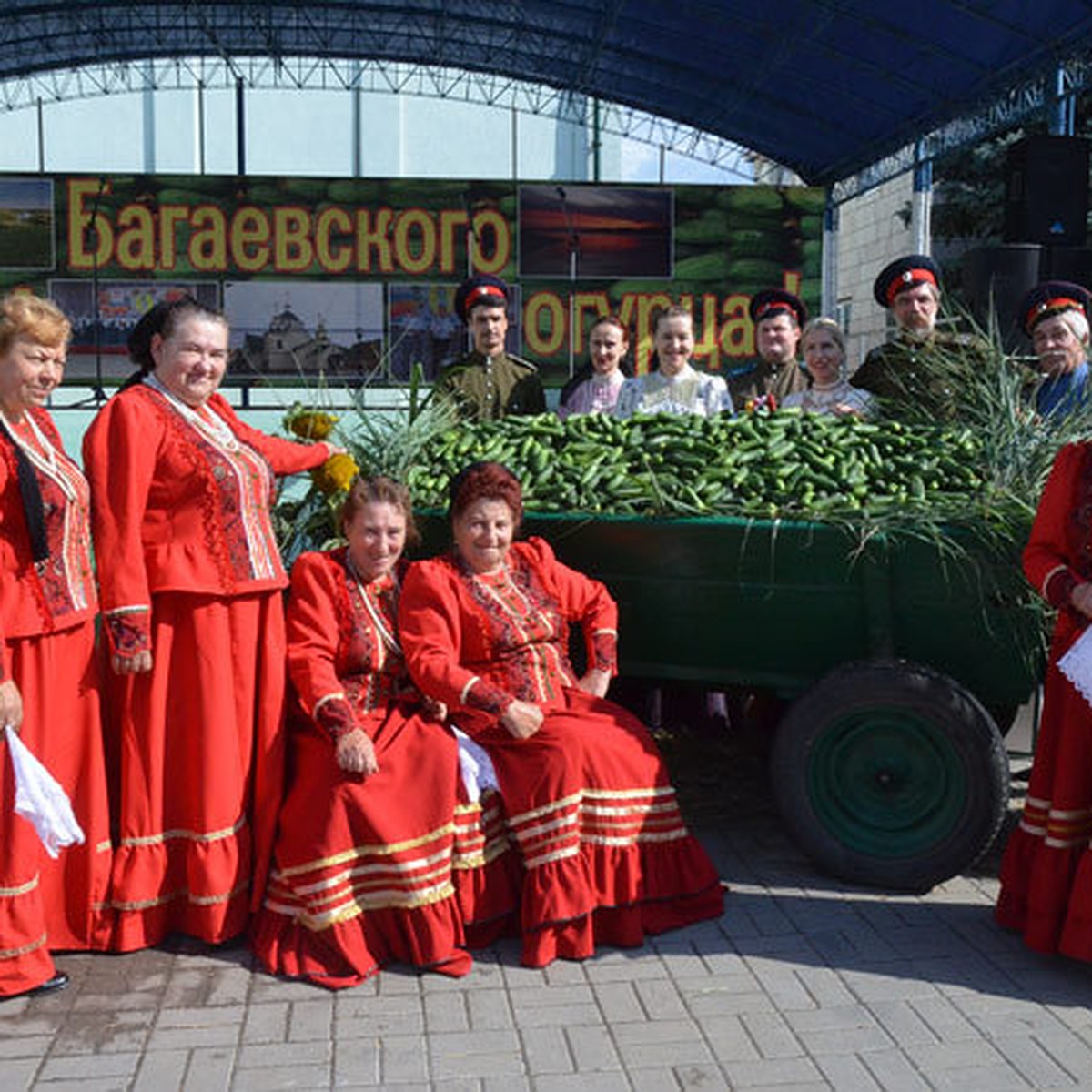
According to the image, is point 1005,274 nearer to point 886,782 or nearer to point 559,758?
point 886,782

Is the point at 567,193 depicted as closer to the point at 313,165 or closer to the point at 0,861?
the point at 313,165

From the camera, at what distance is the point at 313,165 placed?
84.1 feet

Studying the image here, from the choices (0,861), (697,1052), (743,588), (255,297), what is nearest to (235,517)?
(0,861)

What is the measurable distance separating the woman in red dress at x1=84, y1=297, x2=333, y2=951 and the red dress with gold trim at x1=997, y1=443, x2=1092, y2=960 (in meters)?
2.15

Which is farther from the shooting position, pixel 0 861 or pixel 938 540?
pixel 938 540

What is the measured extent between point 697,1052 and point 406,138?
25.6 m

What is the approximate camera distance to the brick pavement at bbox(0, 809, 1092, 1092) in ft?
9.36

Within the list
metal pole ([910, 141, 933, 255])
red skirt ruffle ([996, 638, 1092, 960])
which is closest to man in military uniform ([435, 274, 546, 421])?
red skirt ruffle ([996, 638, 1092, 960])

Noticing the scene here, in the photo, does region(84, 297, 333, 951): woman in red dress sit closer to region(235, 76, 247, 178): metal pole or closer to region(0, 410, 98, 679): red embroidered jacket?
region(0, 410, 98, 679): red embroidered jacket

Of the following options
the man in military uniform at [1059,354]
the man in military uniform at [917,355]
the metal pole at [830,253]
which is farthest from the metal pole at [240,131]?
the man in military uniform at [1059,354]

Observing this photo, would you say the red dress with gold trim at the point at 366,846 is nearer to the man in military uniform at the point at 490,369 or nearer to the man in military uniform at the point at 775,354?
the man in military uniform at the point at 490,369

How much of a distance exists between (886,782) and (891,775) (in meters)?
0.03

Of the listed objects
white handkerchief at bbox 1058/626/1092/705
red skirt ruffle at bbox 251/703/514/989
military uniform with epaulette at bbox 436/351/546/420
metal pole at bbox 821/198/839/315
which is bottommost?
red skirt ruffle at bbox 251/703/514/989

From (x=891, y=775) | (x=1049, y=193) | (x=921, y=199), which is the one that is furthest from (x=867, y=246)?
(x=891, y=775)
